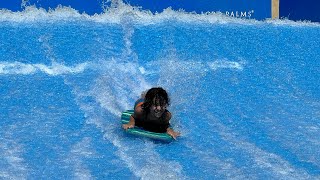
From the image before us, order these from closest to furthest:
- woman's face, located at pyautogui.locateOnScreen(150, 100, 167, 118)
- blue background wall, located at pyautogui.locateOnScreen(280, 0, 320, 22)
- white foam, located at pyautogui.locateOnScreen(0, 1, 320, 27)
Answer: woman's face, located at pyautogui.locateOnScreen(150, 100, 167, 118)
white foam, located at pyautogui.locateOnScreen(0, 1, 320, 27)
blue background wall, located at pyautogui.locateOnScreen(280, 0, 320, 22)

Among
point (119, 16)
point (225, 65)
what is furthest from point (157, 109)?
point (119, 16)

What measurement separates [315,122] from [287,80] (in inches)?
45.1

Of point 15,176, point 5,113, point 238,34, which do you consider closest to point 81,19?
point 238,34

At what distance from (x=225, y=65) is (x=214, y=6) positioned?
5.41ft

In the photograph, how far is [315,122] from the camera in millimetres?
5555

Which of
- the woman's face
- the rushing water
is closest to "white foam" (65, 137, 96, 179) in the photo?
the rushing water

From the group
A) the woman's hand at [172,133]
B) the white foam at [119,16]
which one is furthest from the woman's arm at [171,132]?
the white foam at [119,16]

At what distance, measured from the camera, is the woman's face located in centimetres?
473

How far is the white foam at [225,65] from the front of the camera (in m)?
6.87

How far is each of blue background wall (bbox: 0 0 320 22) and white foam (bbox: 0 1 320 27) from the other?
6 cm

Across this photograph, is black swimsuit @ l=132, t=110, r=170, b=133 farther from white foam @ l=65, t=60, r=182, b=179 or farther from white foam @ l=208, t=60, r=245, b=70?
white foam @ l=208, t=60, r=245, b=70

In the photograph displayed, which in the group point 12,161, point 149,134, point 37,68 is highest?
point 37,68

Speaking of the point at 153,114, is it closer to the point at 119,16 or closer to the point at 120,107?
the point at 120,107

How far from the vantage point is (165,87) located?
615 centimetres
